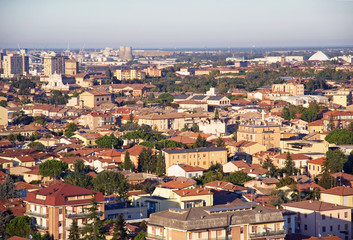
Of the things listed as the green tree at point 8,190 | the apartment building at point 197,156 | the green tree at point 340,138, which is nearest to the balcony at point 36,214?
the green tree at point 8,190

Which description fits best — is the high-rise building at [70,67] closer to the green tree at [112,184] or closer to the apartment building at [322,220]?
the green tree at [112,184]

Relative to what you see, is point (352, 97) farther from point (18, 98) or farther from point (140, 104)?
point (18, 98)

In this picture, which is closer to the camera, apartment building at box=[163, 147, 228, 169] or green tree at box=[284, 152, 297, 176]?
green tree at box=[284, 152, 297, 176]

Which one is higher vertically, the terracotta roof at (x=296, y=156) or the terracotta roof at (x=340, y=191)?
the terracotta roof at (x=340, y=191)

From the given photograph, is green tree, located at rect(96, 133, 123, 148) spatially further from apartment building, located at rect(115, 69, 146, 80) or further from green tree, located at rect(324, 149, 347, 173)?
apartment building, located at rect(115, 69, 146, 80)

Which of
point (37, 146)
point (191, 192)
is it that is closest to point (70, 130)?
point (37, 146)

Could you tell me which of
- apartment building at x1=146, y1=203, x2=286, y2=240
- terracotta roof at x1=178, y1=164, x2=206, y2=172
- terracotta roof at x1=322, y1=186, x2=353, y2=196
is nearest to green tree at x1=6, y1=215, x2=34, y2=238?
apartment building at x1=146, y1=203, x2=286, y2=240

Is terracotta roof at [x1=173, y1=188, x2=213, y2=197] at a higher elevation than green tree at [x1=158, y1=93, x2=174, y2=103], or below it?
higher
